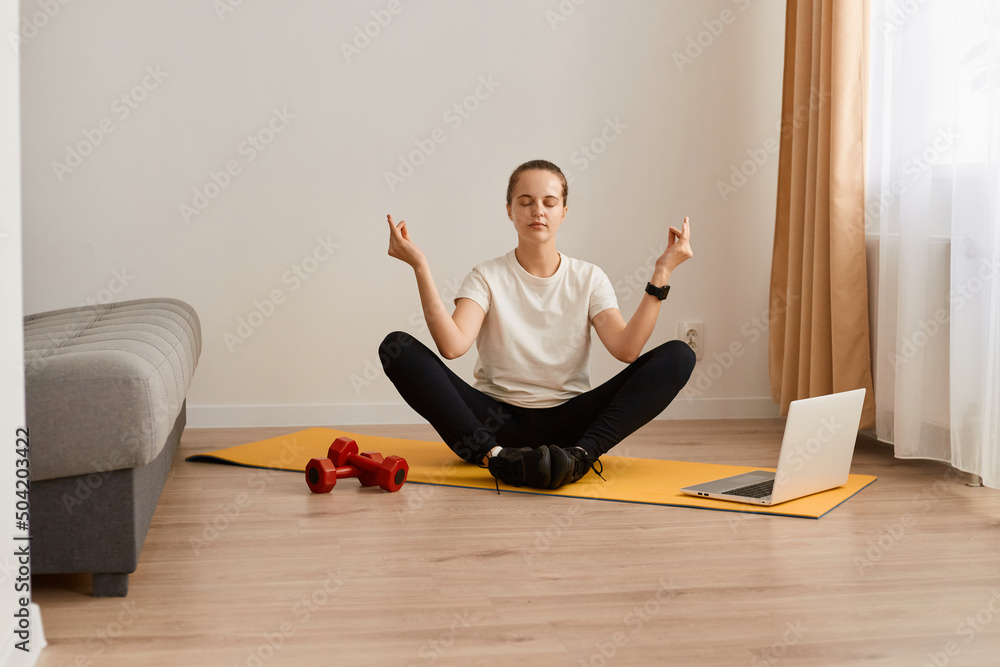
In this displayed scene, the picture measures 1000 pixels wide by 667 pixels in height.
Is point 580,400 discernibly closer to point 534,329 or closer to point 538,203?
point 534,329

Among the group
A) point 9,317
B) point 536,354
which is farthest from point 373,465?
point 9,317

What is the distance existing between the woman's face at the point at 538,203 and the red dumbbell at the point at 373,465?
0.67 metres

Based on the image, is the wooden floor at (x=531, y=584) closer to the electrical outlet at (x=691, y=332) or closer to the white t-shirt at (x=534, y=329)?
the white t-shirt at (x=534, y=329)

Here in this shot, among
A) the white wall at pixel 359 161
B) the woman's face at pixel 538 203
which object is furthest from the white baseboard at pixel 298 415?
the woman's face at pixel 538 203

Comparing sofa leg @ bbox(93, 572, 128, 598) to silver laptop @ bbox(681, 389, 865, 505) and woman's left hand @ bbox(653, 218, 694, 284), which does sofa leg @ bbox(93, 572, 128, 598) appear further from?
woman's left hand @ bbox(653, 218, 694, 284)

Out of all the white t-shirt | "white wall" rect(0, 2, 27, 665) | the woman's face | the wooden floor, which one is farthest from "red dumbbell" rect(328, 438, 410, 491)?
"white wall" rect(0, 2, 27, 665)

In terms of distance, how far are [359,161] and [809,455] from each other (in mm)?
1759

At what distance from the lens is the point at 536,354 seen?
7.69 ft

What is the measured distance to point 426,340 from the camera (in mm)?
3115

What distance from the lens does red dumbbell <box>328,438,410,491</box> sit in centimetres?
213

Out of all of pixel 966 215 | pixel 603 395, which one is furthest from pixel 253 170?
pixel 966 215

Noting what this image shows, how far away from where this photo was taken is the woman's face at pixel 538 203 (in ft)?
7.50

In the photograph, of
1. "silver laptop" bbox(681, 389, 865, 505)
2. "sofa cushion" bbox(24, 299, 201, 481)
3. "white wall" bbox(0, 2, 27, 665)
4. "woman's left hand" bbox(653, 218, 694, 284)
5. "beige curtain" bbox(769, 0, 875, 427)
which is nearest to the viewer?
"white wall" bbox(0, 2, 27, 665)

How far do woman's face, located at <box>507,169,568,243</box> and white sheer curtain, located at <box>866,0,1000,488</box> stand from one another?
37.4 inches
